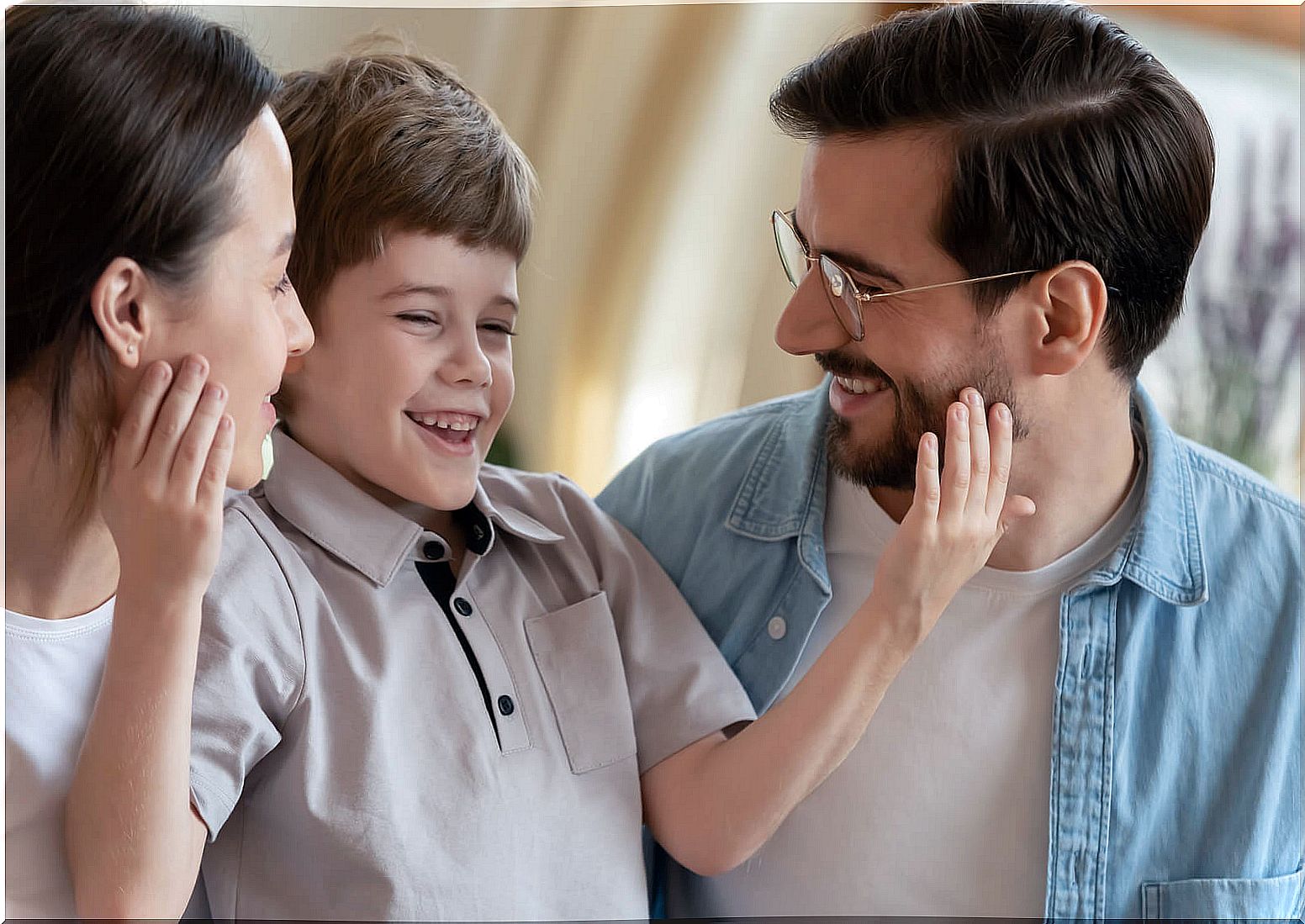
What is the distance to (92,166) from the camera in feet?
2.25

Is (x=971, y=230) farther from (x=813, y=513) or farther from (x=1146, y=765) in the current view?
(x=1146, y=765)

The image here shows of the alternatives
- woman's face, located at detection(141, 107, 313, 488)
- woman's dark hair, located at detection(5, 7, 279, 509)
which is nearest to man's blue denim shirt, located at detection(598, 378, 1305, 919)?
woman's face, located at detection(141, 107, 313, 488)

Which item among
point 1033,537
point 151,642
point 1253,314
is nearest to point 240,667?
point 151,642

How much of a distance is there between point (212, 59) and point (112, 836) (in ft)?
1.57

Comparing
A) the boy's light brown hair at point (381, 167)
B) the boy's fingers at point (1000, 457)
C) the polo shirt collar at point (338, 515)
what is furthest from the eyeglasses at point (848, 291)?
the polo shirt collar at point (338, 515)

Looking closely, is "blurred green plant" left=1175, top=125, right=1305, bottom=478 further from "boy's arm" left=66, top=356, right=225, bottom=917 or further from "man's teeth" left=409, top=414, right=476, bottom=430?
"boy's arm" left=66, top=356, right=225, bottom=917

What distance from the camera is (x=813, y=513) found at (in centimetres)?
108

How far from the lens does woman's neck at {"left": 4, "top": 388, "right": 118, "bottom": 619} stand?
0.73 meters

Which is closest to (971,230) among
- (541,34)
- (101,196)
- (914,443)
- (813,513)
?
(914,443)

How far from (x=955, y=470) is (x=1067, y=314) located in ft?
0.65

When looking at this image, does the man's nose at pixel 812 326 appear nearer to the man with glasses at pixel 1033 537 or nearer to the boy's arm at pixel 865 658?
the man with glasses at pixel 1033 537

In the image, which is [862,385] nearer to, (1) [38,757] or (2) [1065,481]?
(2) [1065,481]

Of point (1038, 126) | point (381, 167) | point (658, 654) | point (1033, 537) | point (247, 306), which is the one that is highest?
point (1038, 126)

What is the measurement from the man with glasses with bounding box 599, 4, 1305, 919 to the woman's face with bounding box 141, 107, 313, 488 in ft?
1.36
